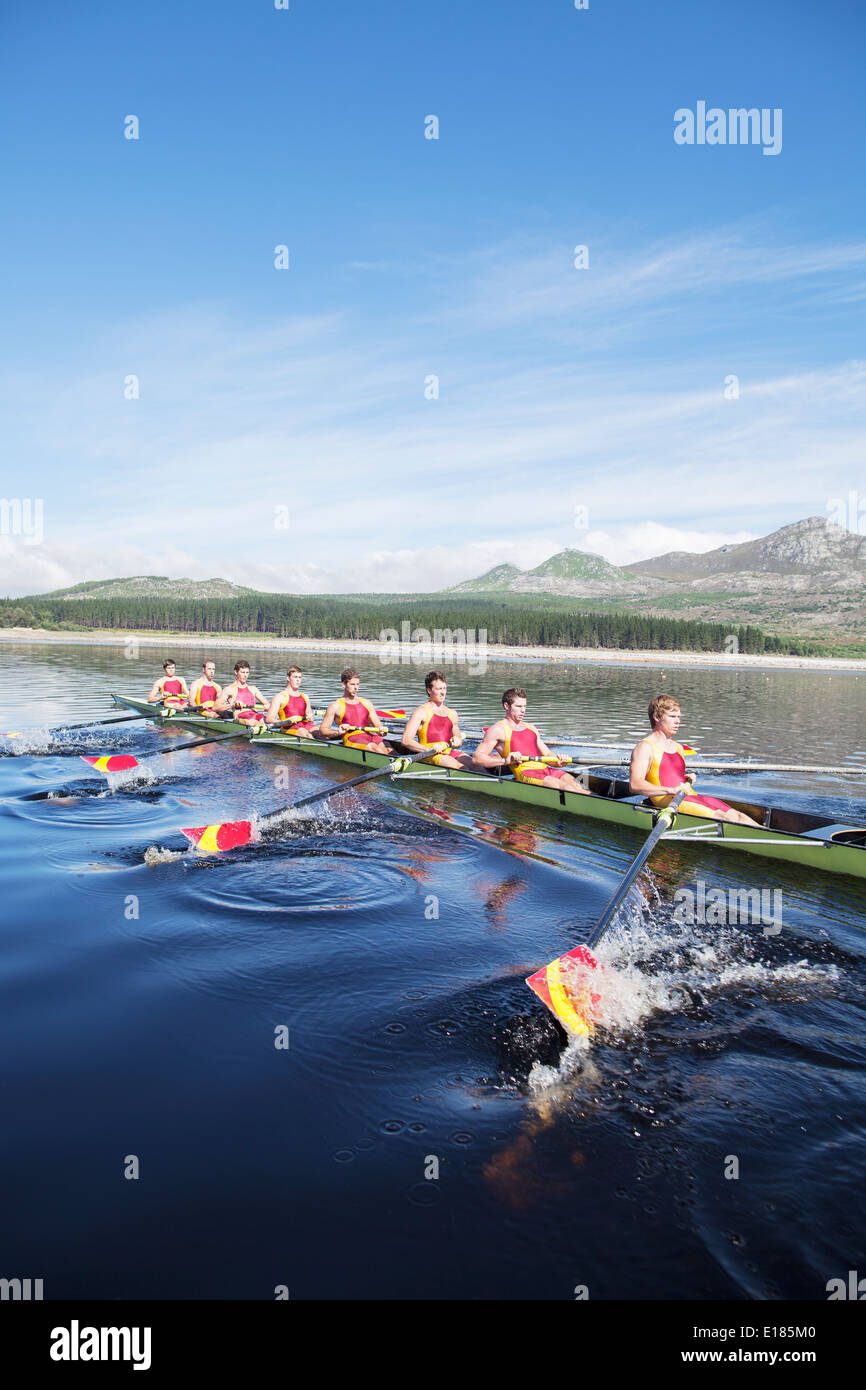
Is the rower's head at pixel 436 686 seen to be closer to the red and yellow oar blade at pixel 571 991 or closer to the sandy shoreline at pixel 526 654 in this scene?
the red and yellow oar blade at pixel 571 991

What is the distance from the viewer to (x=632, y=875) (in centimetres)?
862

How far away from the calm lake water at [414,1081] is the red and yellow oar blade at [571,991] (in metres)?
0.21

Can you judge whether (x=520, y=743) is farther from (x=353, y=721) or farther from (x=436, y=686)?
(x=353, y=721)

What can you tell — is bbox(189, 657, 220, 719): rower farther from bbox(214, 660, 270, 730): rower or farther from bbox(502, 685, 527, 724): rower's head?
bbox(502, 685, 527, 724): rower's head

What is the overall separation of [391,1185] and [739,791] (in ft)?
46.7

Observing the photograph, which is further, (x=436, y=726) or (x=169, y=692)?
Answer: (x=169, y=692)

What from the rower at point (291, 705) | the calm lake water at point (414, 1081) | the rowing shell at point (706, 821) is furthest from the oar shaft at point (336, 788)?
the rower at point (291, 705)

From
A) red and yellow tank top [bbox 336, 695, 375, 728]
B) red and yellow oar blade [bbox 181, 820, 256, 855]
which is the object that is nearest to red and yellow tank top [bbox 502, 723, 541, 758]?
red and yellow tank top [bbox 336, 695, 375, 728]

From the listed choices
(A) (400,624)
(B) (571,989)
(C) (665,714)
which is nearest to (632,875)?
(B) (571,989)

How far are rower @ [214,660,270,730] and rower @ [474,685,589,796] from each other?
31.7 ft

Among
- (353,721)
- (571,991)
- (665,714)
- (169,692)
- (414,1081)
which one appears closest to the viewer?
(414,1081)

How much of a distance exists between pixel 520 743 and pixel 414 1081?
9.29m

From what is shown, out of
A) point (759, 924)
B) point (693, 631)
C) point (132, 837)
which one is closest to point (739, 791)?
point (759, 924)

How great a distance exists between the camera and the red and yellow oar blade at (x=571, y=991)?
6.34 metres
